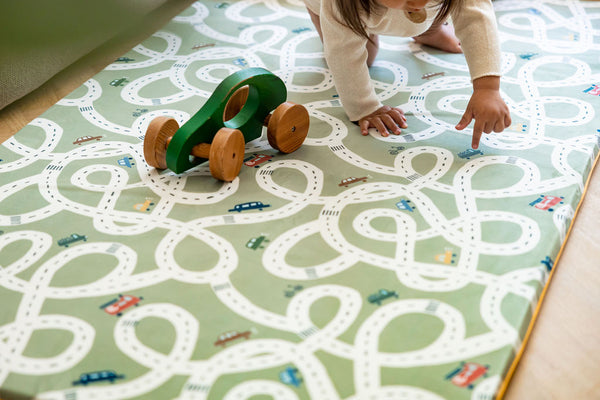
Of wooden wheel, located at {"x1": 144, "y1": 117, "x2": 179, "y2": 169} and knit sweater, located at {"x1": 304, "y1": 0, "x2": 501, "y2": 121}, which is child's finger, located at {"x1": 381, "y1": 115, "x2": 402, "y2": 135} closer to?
knit sweater, located at {"x1": 304, "y1": 0, "x2": 501, "y2": 121}

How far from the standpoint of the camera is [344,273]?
65 cm

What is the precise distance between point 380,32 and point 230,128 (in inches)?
11.9

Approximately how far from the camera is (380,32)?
0.93 meters

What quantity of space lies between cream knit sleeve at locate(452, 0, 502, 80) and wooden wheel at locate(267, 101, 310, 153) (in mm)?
260

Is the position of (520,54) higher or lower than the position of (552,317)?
higher

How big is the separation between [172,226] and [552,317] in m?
0.45

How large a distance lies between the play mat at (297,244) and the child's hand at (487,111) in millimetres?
37

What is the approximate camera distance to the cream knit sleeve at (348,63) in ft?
2.82

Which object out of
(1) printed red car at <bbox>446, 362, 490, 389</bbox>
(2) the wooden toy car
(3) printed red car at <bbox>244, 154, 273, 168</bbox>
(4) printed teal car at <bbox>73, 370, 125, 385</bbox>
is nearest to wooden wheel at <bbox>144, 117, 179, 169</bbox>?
(2) the wooden toy car

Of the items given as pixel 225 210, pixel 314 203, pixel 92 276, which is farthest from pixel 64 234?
pixel 314 203

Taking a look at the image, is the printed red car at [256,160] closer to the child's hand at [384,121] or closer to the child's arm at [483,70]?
the child's hand at [384,121]

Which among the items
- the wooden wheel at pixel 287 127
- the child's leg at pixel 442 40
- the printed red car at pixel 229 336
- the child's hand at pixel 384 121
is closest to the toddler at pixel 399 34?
the child's hand at pixel 384 121

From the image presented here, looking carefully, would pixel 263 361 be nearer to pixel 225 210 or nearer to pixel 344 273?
pixel 344 273

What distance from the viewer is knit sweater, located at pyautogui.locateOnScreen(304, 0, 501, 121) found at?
83 centimetres
